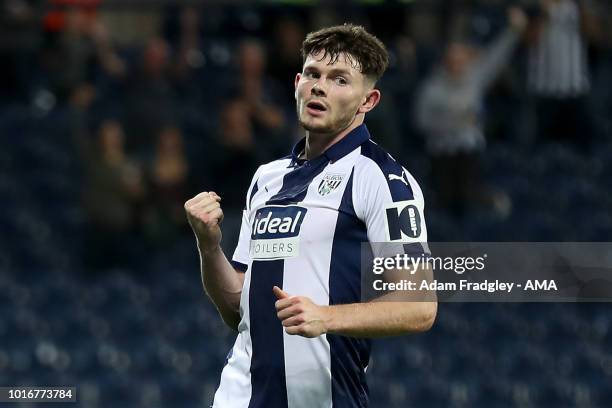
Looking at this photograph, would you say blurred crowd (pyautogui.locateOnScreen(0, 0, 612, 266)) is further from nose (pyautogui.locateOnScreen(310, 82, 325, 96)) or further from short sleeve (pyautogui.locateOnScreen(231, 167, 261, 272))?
nose (pyautogui.locateOnScreen(310, 82, 325, 96))

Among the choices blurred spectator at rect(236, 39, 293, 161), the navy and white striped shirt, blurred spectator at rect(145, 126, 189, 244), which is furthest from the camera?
blurred spectator at rect(236, 39, 293, 161)

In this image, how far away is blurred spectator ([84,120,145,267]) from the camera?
404 inches

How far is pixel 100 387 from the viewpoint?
30.3ft

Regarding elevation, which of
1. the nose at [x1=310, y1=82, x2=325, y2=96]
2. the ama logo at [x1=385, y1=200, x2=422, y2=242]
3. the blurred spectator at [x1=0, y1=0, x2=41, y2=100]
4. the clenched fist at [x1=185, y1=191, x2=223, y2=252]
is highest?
the blurred spectator at [x1=0, y1=0, x2=41, y2=100]

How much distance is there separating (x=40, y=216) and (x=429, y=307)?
8033mm

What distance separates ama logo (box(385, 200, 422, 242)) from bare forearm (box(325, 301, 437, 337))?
21 cm

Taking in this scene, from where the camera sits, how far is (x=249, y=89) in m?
11.0

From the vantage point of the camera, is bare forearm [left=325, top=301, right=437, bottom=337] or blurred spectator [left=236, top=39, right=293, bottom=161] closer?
bare forearm [left=325, top=301, right=437, bottom=337]

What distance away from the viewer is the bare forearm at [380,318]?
372cm

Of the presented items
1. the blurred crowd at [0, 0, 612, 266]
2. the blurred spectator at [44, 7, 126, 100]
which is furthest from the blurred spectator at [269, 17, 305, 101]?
the blurred spectator at [44, 7, 126, 100]

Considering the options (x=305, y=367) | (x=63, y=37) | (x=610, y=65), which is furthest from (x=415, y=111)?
(x=305, y=367)

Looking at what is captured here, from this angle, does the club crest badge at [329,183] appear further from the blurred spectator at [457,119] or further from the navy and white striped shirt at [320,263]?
A: the blurred spectator at [457,119]

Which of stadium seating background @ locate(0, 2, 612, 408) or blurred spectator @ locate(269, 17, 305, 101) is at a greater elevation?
blurred spectator @ locate(269, 17, 305, 101)

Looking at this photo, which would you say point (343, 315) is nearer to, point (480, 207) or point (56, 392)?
point (56, 392)
